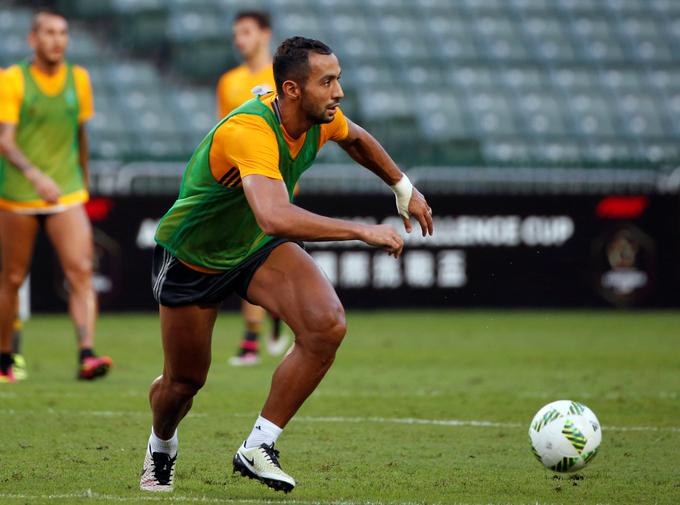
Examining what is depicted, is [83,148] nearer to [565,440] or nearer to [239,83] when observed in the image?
[239,83]

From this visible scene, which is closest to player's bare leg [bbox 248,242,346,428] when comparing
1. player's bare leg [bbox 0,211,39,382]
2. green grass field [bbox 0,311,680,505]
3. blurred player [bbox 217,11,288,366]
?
green grass field [bbox 0,311,680,505]

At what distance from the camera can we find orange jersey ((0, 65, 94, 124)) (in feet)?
30.7

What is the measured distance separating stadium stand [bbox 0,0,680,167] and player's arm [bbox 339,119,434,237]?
12353 mm

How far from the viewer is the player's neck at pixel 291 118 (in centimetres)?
523

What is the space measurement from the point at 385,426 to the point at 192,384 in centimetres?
225

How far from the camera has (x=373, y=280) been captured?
16344mm

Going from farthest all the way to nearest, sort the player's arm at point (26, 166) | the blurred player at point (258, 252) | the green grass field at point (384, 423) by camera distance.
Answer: the player's arm at point (26, 166) → the green grass field at point (384, 423) → the blurred player at point (258, 252)

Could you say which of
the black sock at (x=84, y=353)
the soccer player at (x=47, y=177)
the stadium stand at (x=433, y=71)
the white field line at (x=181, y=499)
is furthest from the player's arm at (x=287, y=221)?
the stadium stand at (x=433, y=71)

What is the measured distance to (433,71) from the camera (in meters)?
21.2

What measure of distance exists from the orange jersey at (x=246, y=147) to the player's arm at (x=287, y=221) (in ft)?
0.22

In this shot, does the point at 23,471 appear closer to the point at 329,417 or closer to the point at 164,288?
the point at 164,288

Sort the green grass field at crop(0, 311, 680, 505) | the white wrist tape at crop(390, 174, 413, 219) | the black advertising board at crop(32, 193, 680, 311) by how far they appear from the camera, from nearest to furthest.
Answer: the green grass field at crop(0, 311, 680, 505) → the white wrist tape at crop(390, 174, 413, 219) → the black advertising board at crop(32, 193, 680, 311)

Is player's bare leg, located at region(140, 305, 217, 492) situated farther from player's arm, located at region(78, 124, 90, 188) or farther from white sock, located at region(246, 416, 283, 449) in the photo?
player's arm, located at region(78, 124, 90, 188)

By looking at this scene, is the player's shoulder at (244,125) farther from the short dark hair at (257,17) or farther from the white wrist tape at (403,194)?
the short dark hair at (257,17)
